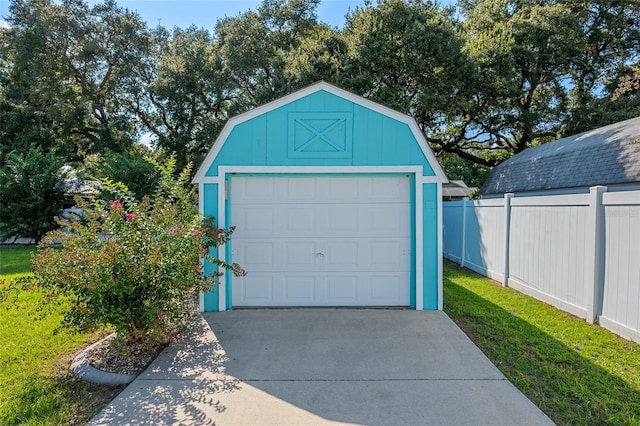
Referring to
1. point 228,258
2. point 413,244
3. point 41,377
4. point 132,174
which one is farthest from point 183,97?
point 41,377

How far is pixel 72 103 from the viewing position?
15.6 m

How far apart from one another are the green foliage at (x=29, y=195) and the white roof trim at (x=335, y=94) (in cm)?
1054

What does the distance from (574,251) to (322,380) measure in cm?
421

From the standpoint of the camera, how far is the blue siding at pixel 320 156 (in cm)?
519

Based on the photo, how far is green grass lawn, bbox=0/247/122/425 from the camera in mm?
2793

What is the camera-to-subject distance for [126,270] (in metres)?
3.43

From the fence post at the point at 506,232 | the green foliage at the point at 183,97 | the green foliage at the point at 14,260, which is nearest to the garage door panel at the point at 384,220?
the fence post at the point at 506,232

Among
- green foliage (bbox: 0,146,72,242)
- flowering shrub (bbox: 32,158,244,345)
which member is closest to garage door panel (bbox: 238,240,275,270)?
flowering shrub (bbox: 32,158,244,345)

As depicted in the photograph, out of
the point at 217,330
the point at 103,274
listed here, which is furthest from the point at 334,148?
the point at 103,274

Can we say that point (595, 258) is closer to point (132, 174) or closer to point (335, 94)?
point (335, 94)

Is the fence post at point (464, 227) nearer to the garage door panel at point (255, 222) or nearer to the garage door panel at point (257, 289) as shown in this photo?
the garage door panel at point (255, 222)

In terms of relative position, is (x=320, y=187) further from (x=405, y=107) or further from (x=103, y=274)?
(x=405, y=107)

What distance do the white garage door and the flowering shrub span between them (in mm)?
1400

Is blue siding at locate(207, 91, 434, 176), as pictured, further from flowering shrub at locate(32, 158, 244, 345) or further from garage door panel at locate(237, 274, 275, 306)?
garage door panel at locate(237, 274, 275, 306)
